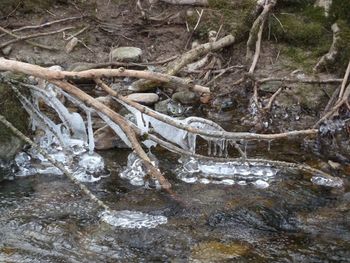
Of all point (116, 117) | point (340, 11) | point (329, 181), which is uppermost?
point (340, 11)

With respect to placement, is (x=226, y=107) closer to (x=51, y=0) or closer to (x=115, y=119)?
(x=115, y=119)

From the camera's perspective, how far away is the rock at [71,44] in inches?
331

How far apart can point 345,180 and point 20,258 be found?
3035 mm

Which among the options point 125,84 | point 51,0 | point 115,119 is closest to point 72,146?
point 115,119

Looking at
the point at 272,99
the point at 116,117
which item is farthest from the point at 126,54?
the point at 116,117

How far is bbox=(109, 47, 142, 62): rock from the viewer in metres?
7.96

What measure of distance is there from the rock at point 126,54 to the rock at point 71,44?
2.16ft

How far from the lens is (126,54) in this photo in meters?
8.02

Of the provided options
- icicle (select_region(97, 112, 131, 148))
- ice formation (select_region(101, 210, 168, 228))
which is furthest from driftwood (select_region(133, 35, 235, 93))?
ice formation (select_region(101, 210, 168, 228))

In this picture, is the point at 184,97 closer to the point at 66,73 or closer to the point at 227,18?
the point at 227,18

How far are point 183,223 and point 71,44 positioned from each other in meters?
4.56

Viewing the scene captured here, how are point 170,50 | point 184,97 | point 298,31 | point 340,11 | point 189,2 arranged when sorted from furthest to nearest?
point 189,2
point 170,50
point 298,31
point 340,11
point 184,97

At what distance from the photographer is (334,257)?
4.19 meters

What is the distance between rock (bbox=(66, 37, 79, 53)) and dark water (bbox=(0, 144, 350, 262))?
11.0 feet
